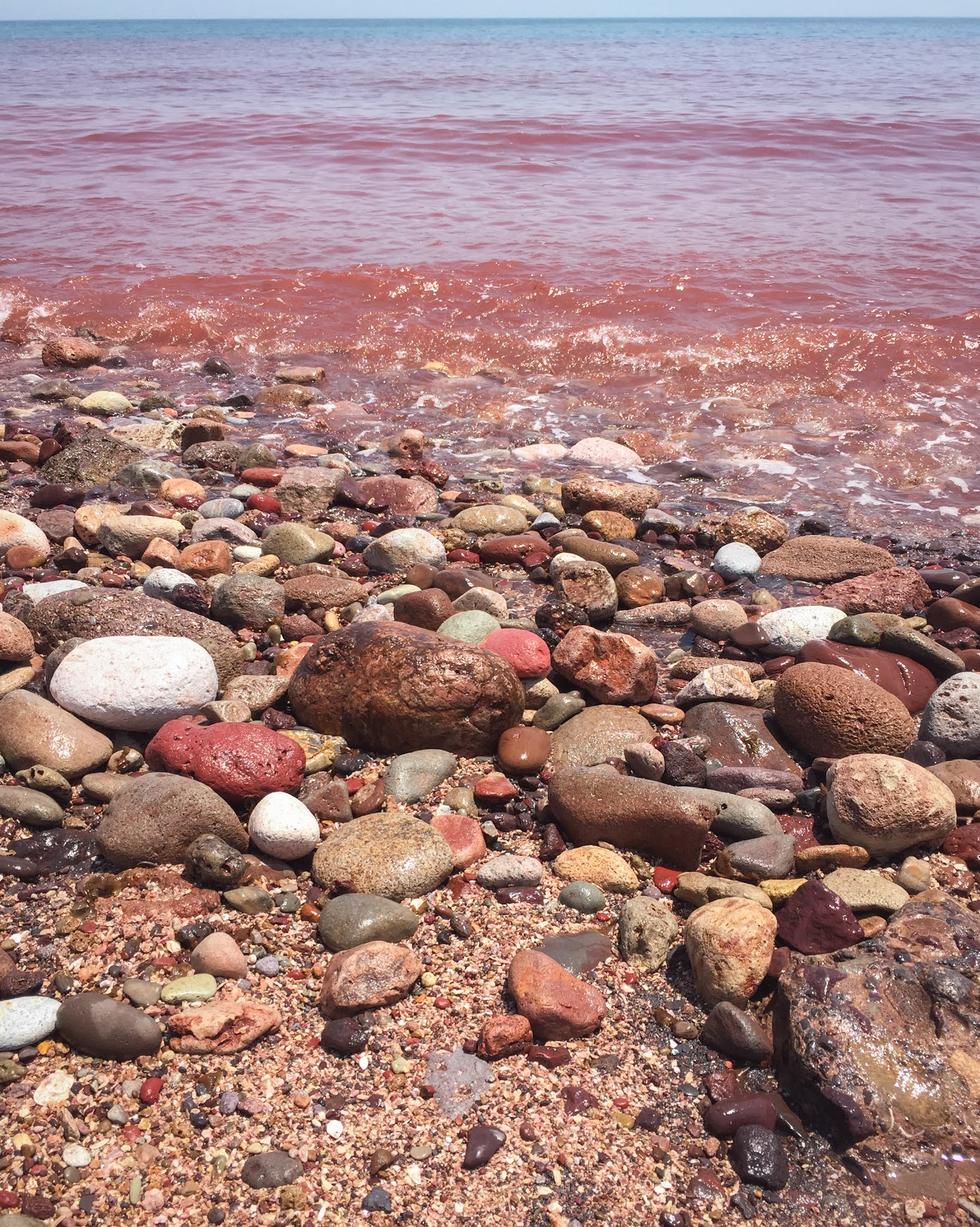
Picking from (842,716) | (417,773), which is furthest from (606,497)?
(417,773)

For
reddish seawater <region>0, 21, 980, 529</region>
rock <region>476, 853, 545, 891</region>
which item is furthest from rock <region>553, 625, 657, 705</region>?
reddish seawater <region>0, 21, 980, 529</region>

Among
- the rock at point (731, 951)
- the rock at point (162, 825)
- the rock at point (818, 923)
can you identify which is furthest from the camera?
the rock at point (162, 825)

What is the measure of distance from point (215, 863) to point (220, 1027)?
626mm

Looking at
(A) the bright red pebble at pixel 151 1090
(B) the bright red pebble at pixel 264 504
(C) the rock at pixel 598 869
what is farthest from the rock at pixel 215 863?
(B) the bright red pebble at pixel 264 504

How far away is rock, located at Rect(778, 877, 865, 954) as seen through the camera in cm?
297

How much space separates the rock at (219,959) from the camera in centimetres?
289

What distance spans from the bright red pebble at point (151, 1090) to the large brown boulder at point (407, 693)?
1.64m

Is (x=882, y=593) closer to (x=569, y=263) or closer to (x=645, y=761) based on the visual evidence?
(x=645, y=761)

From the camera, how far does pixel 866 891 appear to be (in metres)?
3.22

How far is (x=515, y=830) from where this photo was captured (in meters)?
3.64

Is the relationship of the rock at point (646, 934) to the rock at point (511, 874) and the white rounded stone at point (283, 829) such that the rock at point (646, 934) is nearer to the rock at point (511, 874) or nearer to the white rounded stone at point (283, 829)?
the rock at point (511, 874)

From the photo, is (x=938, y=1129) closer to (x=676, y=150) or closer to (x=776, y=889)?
(x=776, y=889)

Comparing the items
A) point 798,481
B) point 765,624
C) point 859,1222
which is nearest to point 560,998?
point 859,1222

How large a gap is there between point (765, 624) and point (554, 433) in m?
3.67
